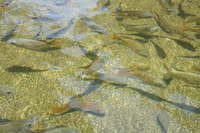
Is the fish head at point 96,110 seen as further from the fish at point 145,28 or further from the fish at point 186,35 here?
the fish at point 186,35

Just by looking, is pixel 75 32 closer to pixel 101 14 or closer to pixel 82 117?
pixel 101 14

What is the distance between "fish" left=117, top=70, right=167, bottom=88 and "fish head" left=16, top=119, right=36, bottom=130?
3.91 feet

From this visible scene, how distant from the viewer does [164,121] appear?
208 cm

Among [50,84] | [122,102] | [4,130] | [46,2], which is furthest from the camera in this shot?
[46,2]

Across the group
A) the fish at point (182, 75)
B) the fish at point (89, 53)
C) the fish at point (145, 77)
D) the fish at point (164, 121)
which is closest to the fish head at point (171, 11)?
the fish at point (182, 75)

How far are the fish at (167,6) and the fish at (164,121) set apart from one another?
258 centimetres

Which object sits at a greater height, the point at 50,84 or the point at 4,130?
the point at 4,130

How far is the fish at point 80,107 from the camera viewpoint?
6.88 feet

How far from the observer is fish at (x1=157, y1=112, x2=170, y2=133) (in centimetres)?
202

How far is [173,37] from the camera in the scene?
3508mm

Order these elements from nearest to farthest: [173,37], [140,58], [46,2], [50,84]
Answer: [50,84] → [140,58] → [173,37] → [46,2]

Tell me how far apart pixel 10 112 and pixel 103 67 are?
1275 millimetres

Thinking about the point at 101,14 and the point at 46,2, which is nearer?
the point at 101,14

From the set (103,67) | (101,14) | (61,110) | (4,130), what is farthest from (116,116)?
(101,14)
